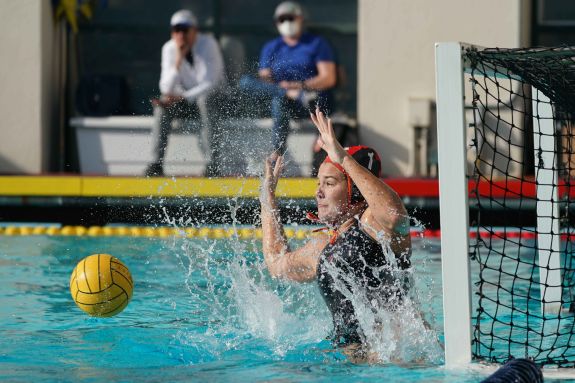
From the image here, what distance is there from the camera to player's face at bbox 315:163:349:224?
4.54 meters

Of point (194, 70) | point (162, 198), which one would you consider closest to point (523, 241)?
point (162, 198)

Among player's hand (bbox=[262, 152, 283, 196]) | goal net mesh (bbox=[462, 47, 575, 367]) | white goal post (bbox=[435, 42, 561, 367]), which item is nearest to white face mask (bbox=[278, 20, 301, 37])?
goal net mesh (bbox=[462, 47, 575, 367])

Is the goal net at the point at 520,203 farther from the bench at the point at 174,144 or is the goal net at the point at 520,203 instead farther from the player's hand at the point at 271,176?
the bench at the point at 174,144

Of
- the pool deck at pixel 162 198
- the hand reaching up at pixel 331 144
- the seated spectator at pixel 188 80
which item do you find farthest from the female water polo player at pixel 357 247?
the seated spectator at pixel 188 80

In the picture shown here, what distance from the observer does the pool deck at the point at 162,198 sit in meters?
9.24

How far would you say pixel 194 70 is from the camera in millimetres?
10406

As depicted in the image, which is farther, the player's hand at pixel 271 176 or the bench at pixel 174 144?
the bench at pixel 174 144

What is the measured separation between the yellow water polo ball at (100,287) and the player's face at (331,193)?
3.75 ft

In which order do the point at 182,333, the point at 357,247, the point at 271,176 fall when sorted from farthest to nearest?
the point at 182,333
the point at 271,176
the point at 357,247

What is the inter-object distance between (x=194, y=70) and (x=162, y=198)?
5.22 feet

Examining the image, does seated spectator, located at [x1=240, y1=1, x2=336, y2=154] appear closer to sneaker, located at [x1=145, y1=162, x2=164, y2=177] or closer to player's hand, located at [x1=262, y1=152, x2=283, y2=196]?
sneaker, located at [x1=145, y1=162, x2=164, y2=177]

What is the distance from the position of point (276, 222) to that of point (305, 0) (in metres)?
7.23

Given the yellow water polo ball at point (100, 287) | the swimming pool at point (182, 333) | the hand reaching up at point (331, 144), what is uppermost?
the hand reaching up at point (331, 144)

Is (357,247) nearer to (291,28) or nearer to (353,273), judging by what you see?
(353,273)
